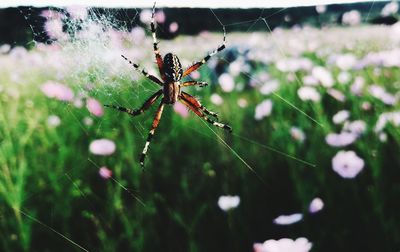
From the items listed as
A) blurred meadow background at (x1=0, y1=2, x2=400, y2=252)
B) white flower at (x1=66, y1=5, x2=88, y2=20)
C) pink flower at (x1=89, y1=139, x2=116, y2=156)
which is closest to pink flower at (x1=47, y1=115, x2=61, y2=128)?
blurred meadow background at (x1=0, y1=2, x2=400, y2=252)

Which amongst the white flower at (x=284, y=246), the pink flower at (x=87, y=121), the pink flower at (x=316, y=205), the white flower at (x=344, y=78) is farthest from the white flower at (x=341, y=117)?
the pink flower at (x=87, y=121)

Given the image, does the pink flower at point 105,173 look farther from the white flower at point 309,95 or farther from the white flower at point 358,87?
the white flower at point 358,87

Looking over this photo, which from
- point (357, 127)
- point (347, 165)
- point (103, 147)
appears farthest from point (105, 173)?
point (357, 127)

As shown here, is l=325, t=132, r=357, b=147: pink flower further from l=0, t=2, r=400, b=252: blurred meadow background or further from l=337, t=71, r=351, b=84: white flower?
l=337, t=71, r=351, b=84: white flower

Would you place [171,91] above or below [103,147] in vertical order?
below


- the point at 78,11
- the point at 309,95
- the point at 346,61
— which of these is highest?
the point at 346,61

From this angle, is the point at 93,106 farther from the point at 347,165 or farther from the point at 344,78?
the point at 344,78
